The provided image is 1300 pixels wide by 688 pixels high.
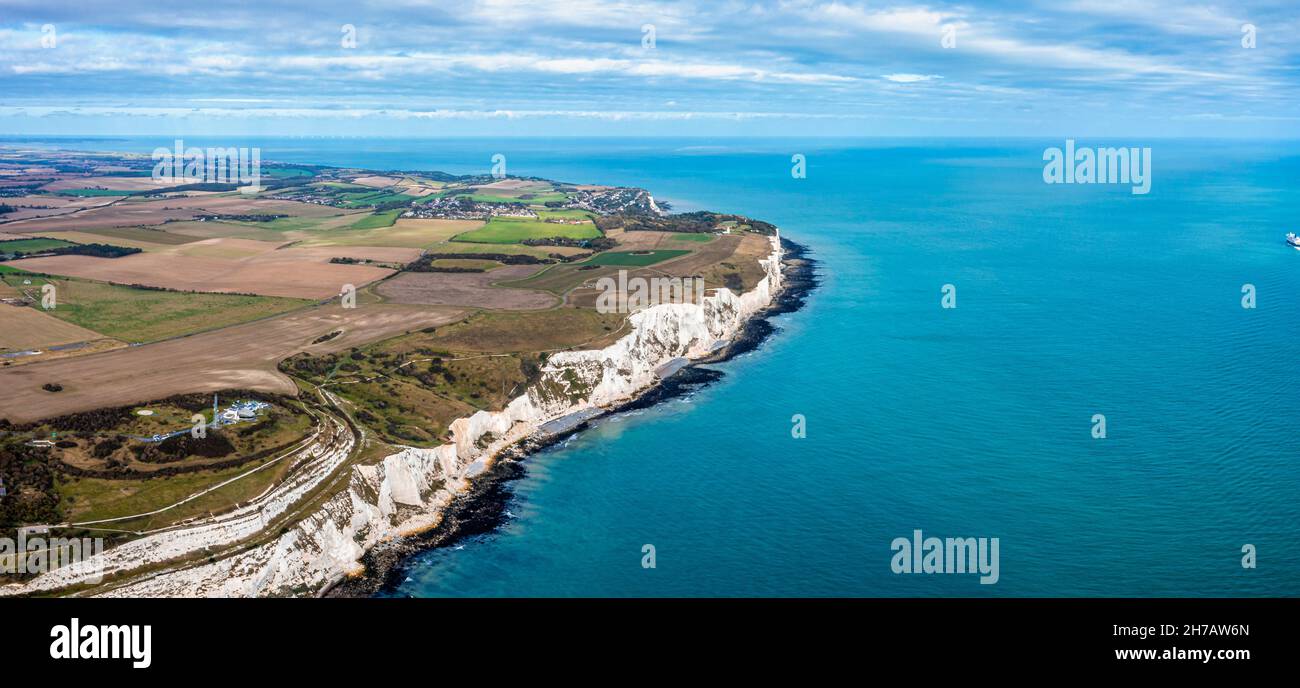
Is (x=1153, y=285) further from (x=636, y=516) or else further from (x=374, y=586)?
(x=374, y=586)

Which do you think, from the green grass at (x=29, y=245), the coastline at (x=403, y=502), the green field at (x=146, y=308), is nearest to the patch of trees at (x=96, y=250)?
the green grass at (x=29, y=245)

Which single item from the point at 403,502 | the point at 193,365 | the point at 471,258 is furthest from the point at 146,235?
the point at 403,502

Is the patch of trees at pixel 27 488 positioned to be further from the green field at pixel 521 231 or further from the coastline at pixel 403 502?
the green field at pixel 521 231

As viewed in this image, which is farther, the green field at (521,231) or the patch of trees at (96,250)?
the green field at (521,231)

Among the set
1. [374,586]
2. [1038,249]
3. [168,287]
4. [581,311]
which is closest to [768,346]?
[581,311]

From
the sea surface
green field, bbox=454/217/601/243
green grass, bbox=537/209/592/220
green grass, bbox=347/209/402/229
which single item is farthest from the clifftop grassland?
the sea surface

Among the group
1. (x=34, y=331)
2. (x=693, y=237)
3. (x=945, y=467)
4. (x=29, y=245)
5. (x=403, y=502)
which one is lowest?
(x=403, y=502)

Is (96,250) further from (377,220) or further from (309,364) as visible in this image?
(309,364)
